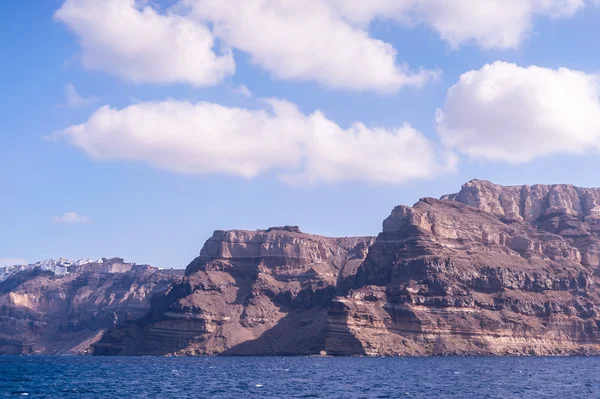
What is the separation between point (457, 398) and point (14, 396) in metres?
63.6

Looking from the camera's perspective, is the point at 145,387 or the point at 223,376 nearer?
the point at 145,387

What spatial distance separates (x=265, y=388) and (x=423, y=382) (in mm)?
29435

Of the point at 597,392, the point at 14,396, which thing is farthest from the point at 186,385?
the point at 597,392

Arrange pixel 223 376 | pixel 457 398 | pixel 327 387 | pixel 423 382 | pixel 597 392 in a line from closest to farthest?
pixel 457 398
pixel 597 392
pixel 327 387
pixel 423 382
pixel 223 376

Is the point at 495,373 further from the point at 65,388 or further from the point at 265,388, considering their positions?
the point at 65,388

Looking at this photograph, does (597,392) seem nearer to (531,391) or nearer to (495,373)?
(531,391)

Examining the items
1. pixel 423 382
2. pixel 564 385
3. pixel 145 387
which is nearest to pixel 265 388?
pixel 145 387

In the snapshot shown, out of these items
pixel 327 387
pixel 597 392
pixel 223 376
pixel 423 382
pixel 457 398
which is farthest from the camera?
pixel 223 376

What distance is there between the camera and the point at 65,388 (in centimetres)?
13388

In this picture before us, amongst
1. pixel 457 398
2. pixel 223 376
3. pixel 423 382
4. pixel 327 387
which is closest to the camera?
pixel 457 398

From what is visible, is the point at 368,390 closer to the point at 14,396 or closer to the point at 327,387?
the point at 327,387

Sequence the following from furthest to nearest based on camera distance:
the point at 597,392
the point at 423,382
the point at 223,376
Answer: the point at 223,376 → the point at 423,382 → the point at 597,392

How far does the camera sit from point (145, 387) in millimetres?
135375

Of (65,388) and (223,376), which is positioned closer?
(65,388)
